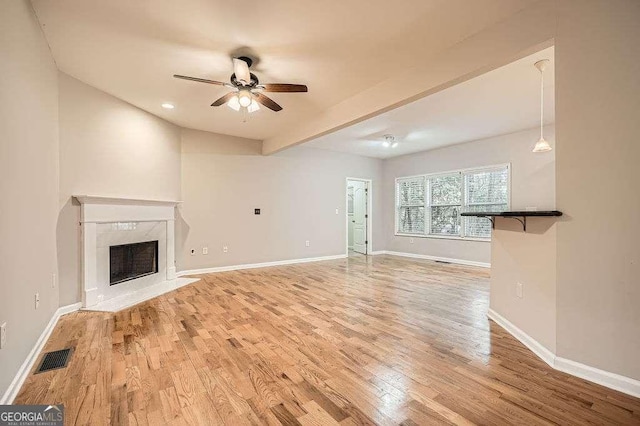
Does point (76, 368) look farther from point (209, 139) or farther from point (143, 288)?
point (209, 139)

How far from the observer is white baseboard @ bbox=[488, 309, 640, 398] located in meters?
1.79

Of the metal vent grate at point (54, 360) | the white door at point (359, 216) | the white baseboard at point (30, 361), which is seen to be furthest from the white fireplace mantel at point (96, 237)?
the white door at point (359, 216)

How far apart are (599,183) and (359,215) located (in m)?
6.56

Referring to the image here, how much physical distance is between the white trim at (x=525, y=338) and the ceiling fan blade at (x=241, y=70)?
3.47m

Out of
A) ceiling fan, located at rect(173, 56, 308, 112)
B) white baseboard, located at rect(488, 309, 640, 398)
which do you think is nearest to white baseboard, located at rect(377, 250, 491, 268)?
white baseboard, located at rect(488, 309, 640, 398)

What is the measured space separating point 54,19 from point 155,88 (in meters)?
1.24

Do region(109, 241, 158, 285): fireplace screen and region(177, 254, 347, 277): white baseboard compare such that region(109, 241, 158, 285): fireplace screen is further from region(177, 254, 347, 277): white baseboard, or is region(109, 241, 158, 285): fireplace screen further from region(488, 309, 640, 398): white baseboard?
region(488, 309, 640, 398): white baseboard

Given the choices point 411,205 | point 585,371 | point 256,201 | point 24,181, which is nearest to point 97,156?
point 24,181

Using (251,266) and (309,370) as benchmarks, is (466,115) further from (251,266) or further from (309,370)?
(251,266)

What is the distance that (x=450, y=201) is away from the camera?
6.80 meters

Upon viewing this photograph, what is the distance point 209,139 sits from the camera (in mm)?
5500

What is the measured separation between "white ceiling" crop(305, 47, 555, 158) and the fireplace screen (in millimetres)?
3834

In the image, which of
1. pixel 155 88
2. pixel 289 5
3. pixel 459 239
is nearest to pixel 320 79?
pixel 289 5

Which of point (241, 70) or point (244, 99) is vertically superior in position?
point (241, 70)
